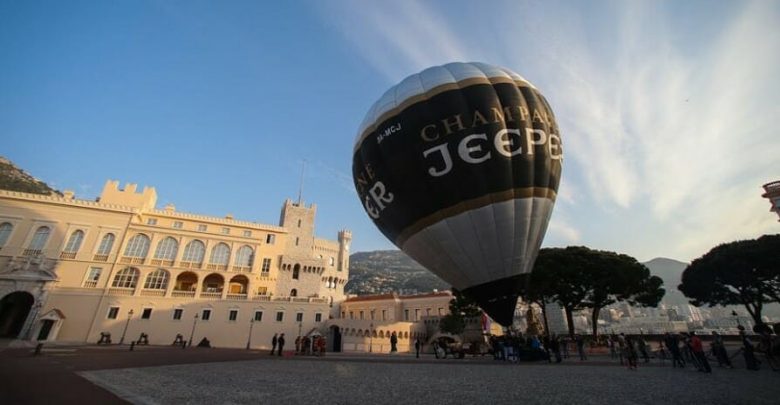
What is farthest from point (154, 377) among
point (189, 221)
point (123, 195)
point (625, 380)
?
point (123, 195)

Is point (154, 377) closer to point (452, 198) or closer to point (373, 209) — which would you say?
point (373, 209)

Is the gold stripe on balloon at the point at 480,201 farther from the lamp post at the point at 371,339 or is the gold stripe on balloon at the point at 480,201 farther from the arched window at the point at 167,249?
the arched window at the point at 167,249

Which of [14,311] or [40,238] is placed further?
[40,238]

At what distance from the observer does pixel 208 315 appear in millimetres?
37719

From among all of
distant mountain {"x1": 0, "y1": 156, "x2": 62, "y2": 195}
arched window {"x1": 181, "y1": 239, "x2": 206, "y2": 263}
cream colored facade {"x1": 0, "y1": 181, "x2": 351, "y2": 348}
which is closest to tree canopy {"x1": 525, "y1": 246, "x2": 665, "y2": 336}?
cream colored facade {"x1": 0, "y1": 181, "x2": 351, "y2": 348}

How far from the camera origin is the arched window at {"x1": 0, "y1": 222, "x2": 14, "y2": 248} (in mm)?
33812

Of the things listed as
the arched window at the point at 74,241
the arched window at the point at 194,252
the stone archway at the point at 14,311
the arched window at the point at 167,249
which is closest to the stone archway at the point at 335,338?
the arched window at the point at 194,252

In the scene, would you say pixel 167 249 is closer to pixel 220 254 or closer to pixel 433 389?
pixel 220 254

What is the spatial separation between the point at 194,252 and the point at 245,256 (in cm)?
593

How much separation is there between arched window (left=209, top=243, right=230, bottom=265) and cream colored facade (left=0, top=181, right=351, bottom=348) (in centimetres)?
12

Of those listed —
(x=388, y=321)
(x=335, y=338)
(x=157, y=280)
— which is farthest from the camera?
(x=388, y=321)

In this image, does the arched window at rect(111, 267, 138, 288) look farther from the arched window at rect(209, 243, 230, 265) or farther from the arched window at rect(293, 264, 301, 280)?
the arched window at rect(293, 264, 301, 280)

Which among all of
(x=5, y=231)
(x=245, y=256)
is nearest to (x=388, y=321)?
(x=245, y=256)

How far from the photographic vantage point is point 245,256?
4281cm
